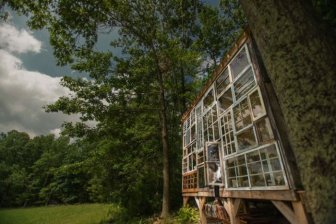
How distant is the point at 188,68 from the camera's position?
21.9m

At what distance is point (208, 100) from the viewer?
407 inches

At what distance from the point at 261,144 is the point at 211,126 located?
3.85 metres

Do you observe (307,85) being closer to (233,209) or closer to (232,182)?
(232,182)

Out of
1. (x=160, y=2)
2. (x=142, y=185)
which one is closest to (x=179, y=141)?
(x=142, y=185)

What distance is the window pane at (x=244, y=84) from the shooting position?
21.9ft

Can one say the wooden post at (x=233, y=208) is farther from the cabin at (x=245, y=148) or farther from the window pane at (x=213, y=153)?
the window pane at (x=213, y=153)

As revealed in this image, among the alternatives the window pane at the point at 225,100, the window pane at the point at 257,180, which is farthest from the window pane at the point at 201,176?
the window pane at the point at 257,180

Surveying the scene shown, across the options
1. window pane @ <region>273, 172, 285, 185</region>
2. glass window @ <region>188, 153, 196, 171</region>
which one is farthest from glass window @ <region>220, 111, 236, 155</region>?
glass window @ <region>188, 153, 196, 171</region>

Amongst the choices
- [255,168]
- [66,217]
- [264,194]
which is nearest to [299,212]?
[264,194]

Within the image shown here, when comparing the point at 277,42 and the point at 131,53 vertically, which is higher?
the point at 131,53

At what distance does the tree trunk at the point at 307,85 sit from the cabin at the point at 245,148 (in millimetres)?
2624

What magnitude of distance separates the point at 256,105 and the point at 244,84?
2.90ft

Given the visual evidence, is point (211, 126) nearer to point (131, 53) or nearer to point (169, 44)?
point (169, 44)

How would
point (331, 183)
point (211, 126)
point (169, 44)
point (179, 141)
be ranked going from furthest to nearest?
point (179, 141) < point (169, 44) < point (211, 126) < point (331, 183)
